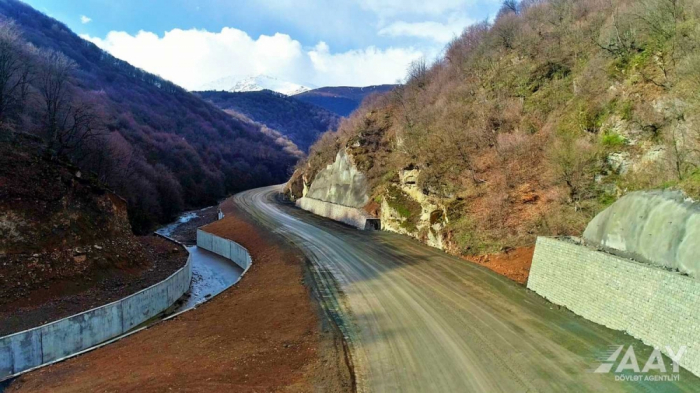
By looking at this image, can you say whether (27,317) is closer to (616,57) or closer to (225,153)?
(616,57)

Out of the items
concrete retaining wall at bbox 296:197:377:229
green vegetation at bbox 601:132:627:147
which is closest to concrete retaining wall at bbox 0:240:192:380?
concrete retaining wall at bbox 296:197:377:229

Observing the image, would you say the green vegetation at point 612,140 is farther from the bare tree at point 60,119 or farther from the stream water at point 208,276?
the bare tree at point 60,119

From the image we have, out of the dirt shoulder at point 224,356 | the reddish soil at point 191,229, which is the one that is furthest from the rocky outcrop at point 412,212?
the reddish soil at point 191,229

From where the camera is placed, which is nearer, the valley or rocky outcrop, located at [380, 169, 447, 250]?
the valley

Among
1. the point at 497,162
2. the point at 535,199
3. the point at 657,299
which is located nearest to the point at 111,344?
the point at 657,299

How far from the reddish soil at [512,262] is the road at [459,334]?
0.66m

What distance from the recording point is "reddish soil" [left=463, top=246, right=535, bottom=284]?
17.8m

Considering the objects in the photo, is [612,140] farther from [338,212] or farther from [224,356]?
[338,212]

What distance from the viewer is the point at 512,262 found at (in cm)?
1911

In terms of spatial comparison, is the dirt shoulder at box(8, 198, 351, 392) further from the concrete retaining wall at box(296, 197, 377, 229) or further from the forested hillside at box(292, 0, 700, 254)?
the concrete retaining wall at box(296, 197, 377, 229)

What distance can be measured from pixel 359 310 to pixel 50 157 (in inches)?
948

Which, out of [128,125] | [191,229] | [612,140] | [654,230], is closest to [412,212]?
[612,140]

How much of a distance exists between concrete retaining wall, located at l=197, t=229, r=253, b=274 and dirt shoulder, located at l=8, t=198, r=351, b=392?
14731 millimetres

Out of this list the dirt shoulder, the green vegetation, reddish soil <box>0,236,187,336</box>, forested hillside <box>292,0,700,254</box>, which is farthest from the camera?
the green vegetation
